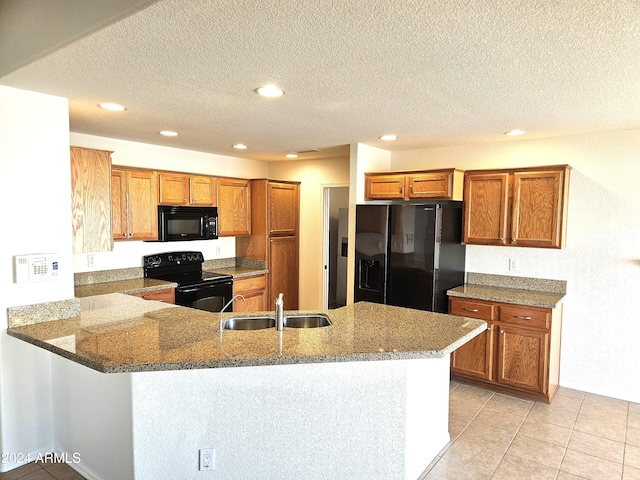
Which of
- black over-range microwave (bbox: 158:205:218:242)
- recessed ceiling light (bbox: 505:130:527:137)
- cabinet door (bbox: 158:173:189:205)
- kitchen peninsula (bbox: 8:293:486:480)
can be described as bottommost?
kitchen peninsula (bbox: 8:293:486:480)

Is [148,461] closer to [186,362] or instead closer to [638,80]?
[186,362]

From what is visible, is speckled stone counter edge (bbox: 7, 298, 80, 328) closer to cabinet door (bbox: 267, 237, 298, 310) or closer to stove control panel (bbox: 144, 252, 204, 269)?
stove control panel (bbox: 144, 252, 204, 269)

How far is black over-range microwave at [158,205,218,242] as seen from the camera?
4453 millimetres

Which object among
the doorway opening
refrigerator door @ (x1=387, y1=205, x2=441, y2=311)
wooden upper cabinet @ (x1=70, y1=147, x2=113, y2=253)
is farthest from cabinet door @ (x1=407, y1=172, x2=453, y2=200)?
wooden upper cabinet @ (x1=70, y1=147, x2=113, y2=253)

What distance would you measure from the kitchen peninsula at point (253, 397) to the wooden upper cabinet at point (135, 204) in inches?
70.7

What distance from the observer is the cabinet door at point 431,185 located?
3994 mm

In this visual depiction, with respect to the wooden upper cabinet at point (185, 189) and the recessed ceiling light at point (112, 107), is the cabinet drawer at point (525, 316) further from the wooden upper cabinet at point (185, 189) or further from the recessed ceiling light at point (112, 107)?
the recessed ceiling light at point (112, 107)

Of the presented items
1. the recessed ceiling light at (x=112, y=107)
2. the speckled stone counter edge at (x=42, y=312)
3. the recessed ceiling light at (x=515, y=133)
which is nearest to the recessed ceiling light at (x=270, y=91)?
the recessed ceiling light at (x=112, y=107)

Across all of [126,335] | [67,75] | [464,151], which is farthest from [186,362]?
[464,151]

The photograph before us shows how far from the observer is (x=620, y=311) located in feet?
12.1

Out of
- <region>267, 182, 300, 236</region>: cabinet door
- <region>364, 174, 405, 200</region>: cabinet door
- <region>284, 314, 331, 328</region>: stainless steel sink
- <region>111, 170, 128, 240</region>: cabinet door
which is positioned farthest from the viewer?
<region>267, 182, 300, 236</region>: cabinet door

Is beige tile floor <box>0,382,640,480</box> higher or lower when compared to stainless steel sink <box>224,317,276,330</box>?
lower

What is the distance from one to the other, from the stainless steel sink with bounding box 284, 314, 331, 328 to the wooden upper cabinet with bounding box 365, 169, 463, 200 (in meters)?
1.97

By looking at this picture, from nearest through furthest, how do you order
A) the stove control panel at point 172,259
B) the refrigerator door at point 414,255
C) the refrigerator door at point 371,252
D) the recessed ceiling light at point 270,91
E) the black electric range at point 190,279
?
the recessed ceiling light at point 270,91
the refrigerator door at point 414,255
the refrigerator door at point 371,252
the black electric range at point 190,279
the stove control panel at point 172,259
